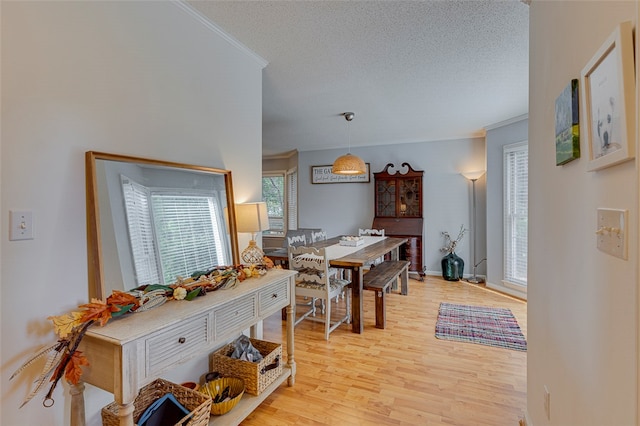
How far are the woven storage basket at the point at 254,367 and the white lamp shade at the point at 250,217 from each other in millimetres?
875

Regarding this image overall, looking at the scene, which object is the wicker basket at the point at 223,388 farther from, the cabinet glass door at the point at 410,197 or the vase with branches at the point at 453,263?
the cabinet glass door at the point at 410,197

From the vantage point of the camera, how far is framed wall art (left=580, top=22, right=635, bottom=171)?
0.72 metres

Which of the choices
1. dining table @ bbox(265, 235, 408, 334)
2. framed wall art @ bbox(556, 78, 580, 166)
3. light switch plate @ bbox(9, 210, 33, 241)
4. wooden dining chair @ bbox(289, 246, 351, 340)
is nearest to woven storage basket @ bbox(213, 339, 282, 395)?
wooden dining chair @ bbox(289, 246, 351, 340)

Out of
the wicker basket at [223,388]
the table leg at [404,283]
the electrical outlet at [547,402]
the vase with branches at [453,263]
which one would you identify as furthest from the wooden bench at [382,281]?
the electrical outlet at [547,402]

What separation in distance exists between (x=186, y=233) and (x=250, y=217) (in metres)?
0.50

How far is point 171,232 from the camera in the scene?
6.12ft

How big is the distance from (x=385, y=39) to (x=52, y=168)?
7.51 ft

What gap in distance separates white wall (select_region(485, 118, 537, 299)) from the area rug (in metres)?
1.11

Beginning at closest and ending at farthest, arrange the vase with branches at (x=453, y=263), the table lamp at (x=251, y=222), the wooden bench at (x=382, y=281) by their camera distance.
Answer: the table lamp at (x=251, y=222) < the wooden bench at (x=382, y=281) < the vase with branches at (x=453, y=263)

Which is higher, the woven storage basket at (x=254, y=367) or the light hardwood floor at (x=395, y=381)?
the woven storage basket at (x=254, y=367)

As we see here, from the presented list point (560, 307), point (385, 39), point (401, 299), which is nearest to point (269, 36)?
point (385, 39)

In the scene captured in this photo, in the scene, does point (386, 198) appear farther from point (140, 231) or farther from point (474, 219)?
point (140, 231)

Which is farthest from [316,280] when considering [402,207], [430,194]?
[430,194]

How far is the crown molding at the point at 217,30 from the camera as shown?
1.96 m
